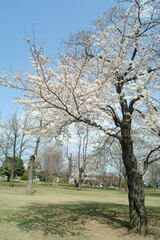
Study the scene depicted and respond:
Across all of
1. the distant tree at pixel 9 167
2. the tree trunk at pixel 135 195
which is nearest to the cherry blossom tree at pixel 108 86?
the tree trunk at pixel 135 195

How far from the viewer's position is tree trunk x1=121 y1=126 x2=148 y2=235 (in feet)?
17.4

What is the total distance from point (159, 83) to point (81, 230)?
517 centimetres

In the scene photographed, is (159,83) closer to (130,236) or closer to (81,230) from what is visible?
(130,236)

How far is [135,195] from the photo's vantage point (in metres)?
5.49

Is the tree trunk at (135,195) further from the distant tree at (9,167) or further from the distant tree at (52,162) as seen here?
the distant tree at (52,162)

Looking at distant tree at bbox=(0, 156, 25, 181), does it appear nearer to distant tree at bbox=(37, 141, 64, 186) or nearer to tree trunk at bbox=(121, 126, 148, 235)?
distant tree at bbox=(37, 141, 64, 186)

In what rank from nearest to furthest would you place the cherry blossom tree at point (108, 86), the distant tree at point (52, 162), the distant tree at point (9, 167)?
the cherry blossom tree at point (108, 86)
the distant tree at point (9, 167)
the distant tree at point (52, 162)

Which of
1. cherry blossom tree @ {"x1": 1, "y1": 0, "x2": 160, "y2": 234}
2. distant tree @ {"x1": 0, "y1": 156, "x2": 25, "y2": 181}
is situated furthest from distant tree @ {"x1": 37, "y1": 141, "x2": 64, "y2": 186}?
cherry blossom tree @ {"x1": 1, "y1": 0, "x2": 160, "y2": 234}

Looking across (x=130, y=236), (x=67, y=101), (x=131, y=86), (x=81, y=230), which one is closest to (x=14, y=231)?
(x=81, y=230)

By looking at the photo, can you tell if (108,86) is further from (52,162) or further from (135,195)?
(52,162)

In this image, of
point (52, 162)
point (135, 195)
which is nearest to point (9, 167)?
point (52, 162)

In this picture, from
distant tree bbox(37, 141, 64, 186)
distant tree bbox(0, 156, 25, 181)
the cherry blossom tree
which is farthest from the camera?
distant tree bbox(37, 141, 64, 186)

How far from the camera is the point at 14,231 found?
15.0 feet

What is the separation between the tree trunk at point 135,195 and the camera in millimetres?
5301
